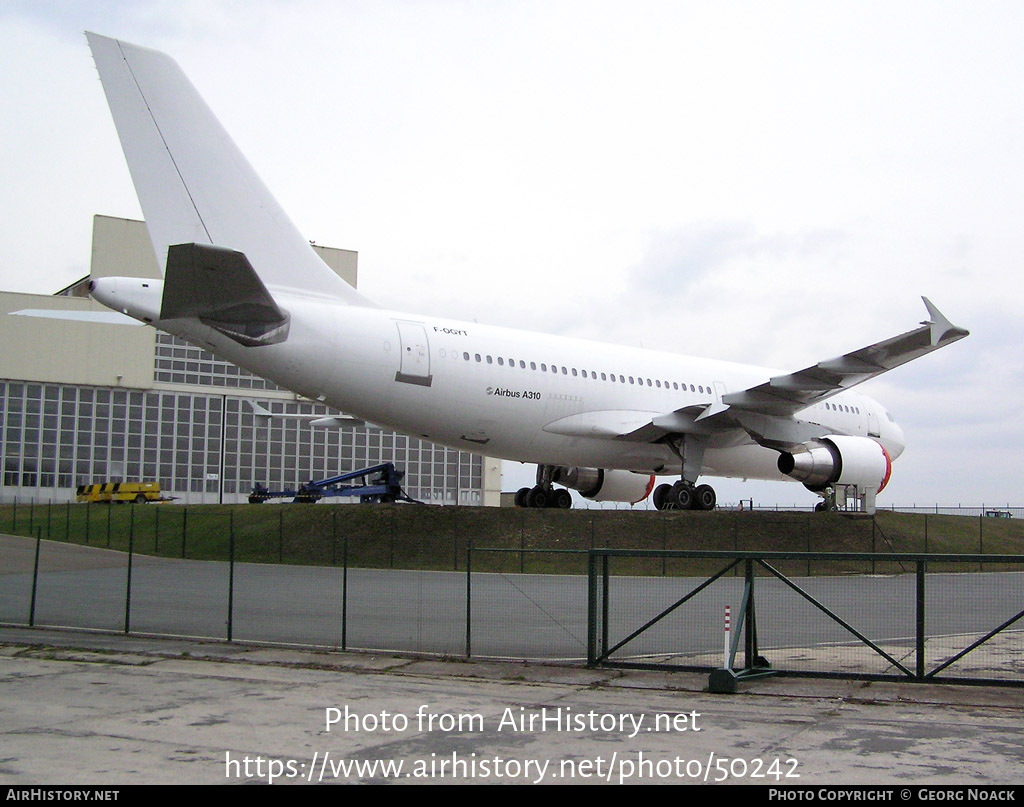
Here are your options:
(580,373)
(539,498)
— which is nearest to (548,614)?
(580,373)

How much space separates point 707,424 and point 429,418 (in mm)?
7281

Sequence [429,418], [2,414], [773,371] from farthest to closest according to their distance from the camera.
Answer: [2,414], [773,371], [429,418]

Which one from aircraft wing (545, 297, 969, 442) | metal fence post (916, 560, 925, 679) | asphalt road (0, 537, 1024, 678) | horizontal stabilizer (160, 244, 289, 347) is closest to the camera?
metal fence post (916, 560, 925, 679)

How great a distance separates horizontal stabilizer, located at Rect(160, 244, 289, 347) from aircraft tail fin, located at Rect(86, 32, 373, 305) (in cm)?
73

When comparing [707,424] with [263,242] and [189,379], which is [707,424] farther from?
[189,379]

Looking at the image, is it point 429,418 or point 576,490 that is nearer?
point 429,418

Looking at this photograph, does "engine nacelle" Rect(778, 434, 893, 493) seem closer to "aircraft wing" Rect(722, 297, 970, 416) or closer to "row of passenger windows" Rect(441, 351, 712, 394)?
"aircraft wing" Rect(722, 297, 970, 416)

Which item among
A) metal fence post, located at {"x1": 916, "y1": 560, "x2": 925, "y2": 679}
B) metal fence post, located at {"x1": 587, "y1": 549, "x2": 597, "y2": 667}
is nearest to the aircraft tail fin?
metal fence post, located at {"x1": 587, "y1": 549, "x2": 597, "y2": 667}

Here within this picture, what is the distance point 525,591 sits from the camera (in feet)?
54.4

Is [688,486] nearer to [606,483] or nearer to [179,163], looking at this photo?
[606,483]

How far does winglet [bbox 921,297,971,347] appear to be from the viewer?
1922 centimetres

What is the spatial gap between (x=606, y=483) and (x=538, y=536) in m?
4.46

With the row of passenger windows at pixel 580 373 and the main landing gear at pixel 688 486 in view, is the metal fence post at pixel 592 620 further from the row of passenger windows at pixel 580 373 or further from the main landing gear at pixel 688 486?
the main landing gear at pixel 688 486
